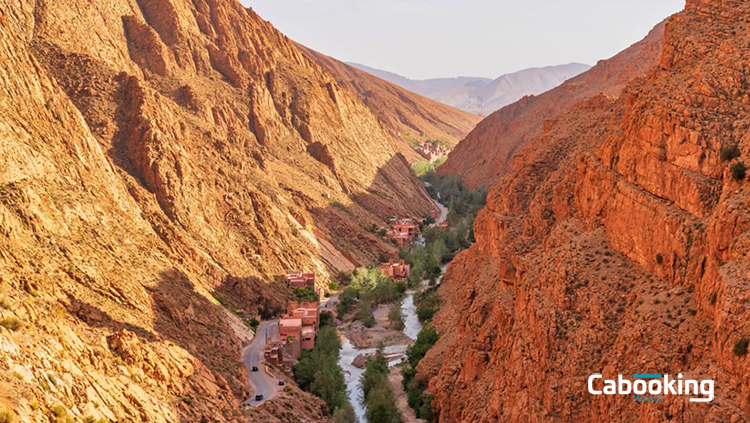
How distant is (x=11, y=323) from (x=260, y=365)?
17923 mm

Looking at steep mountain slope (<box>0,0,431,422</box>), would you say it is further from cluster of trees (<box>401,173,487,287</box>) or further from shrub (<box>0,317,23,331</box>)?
cluster of trees (<box>401,173,487,287</box>)

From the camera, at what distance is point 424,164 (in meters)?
140

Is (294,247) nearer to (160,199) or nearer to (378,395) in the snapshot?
(160,199)

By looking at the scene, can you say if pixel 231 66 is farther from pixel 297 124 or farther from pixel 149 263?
pixel 149 263

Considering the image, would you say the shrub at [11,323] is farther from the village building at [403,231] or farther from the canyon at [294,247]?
the village building at [403,231]

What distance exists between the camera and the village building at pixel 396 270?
69.2m

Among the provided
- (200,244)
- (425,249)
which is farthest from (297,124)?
(200,244)

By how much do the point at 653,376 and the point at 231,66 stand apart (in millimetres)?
70256

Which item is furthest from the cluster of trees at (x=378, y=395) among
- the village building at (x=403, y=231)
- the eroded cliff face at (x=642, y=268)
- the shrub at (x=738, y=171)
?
the village building at (x=403, y=231)

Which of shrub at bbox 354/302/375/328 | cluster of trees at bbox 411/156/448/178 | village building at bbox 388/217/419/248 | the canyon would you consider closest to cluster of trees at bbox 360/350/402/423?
the canyon

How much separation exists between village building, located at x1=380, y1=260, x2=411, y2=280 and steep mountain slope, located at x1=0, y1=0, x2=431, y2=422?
2.87 metres

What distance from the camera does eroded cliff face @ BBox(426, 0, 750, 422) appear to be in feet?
72.5

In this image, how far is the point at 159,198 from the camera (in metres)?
53.5

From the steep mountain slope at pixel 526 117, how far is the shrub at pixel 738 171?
62.0 meters
